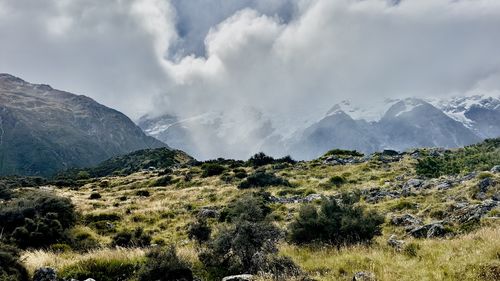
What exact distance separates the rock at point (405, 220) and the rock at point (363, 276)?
9468 millimetres

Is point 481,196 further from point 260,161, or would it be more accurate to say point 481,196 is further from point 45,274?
point 260,161

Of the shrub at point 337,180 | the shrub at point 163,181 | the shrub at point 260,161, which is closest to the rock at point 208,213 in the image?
the shrub at point 337,180

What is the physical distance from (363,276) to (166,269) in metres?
5.41

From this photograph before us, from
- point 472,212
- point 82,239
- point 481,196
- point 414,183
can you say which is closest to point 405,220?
point 472,212

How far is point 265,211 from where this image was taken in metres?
27.8

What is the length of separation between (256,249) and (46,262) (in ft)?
21.7

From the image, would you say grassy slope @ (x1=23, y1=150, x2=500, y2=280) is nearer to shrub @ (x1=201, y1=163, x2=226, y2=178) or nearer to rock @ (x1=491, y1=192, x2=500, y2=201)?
rock @ (x1=491, y1=192, x2=500, y2=201)

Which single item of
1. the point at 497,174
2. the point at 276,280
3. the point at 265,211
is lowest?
the point at 276,280

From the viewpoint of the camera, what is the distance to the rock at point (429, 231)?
15.0 meters

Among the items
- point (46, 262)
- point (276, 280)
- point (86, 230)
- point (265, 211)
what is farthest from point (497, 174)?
point (86, 230)

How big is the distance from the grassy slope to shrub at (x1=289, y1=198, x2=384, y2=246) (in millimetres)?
725

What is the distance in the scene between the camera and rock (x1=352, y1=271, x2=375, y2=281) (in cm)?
948

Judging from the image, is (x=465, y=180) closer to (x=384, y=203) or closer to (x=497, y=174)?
(x=497, y=174)

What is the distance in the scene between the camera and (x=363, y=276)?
966cm
